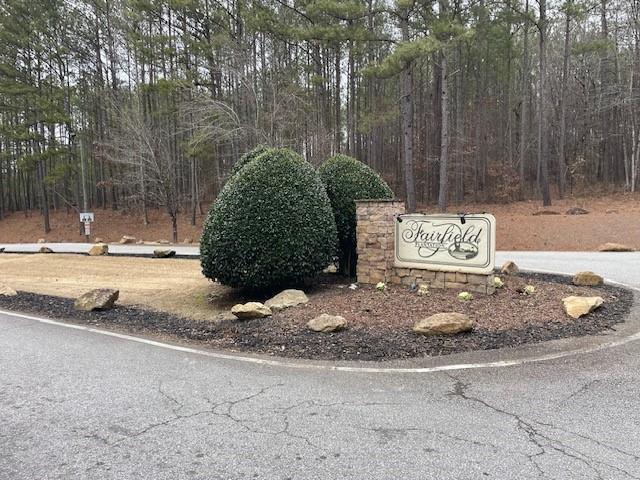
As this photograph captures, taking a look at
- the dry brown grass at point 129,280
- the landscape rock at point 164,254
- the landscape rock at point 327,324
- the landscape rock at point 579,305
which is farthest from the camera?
the landscape rock at point 164,254

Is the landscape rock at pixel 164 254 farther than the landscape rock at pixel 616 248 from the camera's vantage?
Yes

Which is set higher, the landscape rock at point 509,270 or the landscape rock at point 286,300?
the landscape rock at point 509,270

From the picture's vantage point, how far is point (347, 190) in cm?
835

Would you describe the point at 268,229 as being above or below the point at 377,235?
above

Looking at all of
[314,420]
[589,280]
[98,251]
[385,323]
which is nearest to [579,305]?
[589,280]

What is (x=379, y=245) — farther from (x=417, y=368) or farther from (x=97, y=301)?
(x=97, y=301)

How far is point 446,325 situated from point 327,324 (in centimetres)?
136

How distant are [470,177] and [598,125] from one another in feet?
30.1

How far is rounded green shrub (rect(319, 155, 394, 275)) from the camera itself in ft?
27.4

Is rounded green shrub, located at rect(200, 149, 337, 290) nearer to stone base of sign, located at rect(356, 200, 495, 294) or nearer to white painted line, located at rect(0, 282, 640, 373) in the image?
stone base of sign, located at rect(356, 200, 495, 294)

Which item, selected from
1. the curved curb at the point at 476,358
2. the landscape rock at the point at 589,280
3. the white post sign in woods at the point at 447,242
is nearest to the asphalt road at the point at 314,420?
the curved curb at the point at 476,358

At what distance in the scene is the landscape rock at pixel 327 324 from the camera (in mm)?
5461

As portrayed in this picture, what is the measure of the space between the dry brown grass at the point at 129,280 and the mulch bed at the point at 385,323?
71cm

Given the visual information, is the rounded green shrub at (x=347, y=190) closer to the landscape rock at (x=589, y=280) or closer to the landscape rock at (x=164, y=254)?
the landscape rock at (x=589, y=280)
